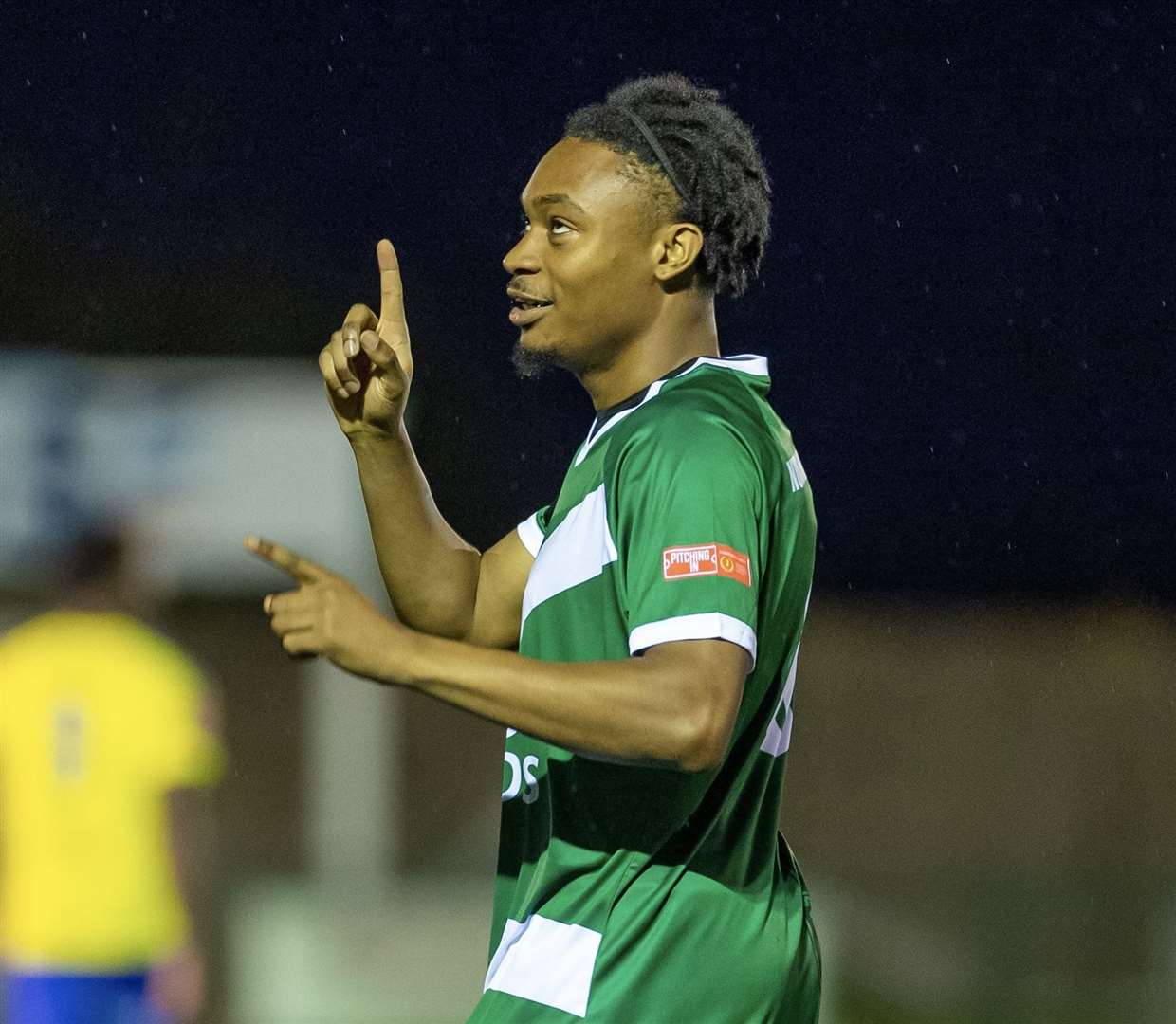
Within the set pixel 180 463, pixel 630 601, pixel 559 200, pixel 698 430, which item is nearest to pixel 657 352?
pixel 559 200

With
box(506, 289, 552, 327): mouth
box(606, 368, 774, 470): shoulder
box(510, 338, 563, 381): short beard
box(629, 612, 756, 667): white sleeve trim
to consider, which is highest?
box(506, 289, 552, 327): mouth

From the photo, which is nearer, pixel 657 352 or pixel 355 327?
pixel 657 352

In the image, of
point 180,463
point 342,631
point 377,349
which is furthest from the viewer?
point 180,463

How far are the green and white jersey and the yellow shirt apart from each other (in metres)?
2.48

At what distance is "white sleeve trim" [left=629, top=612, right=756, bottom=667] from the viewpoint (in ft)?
6.31

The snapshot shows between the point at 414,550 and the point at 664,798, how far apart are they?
0.68 metres

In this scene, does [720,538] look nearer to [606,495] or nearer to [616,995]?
[606,495]

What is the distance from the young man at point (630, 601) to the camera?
1.86m

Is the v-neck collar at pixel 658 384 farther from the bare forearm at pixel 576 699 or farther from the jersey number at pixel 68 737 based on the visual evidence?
the jersey number at pixel 68 737

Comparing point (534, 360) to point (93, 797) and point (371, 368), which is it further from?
point (93, 797)

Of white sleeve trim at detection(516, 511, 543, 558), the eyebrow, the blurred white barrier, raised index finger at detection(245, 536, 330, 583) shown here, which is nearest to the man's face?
the eyebrow

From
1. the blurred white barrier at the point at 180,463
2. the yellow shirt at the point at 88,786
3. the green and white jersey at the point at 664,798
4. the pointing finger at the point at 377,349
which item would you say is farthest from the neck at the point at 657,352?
the blurred white barrier at the point at 180,463

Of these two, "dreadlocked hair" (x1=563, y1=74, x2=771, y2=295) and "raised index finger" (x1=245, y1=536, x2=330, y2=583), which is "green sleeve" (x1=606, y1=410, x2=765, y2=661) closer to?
"raised index finger" (x1=245, y1=536, x2=330, y2=583)

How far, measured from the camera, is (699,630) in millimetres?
1923
